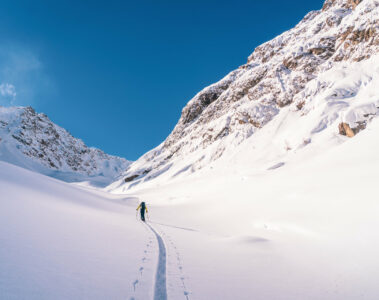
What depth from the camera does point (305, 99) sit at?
54156mm

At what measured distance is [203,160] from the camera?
68000 mm

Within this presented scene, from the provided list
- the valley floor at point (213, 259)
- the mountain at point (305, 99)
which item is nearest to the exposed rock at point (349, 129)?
the mountain at point (305, 99)

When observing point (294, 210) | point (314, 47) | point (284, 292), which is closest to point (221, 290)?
point (284, 292)

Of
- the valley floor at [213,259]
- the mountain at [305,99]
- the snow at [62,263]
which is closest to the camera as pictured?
the snow at [62,263]

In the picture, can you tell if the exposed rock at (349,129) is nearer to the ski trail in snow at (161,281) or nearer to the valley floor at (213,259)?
the valley floor at (213,259)

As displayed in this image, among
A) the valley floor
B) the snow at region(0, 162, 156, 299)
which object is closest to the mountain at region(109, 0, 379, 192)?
the valley floor

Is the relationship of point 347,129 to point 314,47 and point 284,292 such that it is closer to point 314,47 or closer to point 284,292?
point 284,292

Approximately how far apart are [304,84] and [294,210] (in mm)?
61141

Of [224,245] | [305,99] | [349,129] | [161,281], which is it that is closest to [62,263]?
[161,281]

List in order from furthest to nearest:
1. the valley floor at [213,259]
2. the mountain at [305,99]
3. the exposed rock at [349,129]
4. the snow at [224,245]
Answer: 1. the mountain at [305,99]
2. the exposed rock at [349,129]
3. the snow at [224,245]
4. the valley floor at [213,259]

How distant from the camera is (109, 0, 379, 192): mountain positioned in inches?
1591

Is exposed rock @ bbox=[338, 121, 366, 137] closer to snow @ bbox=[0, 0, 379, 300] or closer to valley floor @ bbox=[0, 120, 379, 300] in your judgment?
snow @ bbox=[0, 0, 379, 300]

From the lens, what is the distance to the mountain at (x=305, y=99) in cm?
4041

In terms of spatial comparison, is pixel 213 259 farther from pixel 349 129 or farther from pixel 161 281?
pixel 349 129
